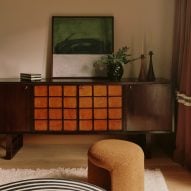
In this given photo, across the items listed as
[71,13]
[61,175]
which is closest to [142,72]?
[71,13]

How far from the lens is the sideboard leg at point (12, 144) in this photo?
3.10 m

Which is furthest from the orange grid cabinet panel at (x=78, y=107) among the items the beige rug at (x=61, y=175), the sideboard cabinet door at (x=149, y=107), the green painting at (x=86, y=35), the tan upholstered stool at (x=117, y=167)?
the tan upholstered stool at (x=117, y=167)

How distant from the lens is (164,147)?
348 centimetres

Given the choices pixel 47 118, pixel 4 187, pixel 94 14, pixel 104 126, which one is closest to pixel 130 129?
pixel 104 126

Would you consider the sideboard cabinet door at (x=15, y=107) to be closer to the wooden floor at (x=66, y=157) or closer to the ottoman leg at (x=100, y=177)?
the wooden floor at (x=66, y=157)

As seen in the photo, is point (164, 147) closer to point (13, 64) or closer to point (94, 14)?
point (94, 14)

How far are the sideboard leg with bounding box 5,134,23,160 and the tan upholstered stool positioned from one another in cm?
114

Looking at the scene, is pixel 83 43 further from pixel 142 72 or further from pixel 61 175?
pixel 61 175

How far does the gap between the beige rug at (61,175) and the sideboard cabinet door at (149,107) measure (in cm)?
47

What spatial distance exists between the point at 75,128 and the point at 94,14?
4.24 feet

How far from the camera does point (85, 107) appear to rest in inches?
118

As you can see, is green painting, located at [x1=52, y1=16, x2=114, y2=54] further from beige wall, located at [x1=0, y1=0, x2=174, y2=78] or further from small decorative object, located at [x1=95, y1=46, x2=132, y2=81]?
small decorative object, located at [x1=95, y1=46, x2=132, y2=81]

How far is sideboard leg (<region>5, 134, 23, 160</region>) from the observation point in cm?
310

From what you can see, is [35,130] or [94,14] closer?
[35,130]
